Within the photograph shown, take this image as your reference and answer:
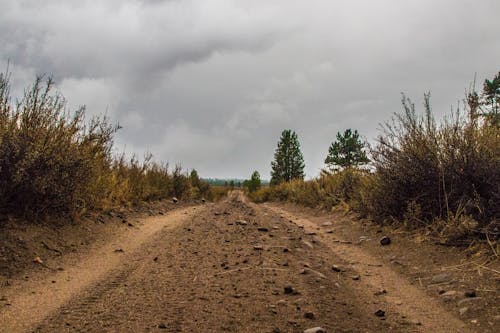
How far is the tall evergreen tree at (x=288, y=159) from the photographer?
49.8 metres

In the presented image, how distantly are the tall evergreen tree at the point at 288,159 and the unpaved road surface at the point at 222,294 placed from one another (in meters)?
43.7

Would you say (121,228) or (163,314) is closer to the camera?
(163,314)

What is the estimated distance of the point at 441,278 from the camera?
4.61 m

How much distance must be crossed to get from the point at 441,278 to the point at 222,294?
278 centimetres

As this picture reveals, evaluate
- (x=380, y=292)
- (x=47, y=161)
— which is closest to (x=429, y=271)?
(x=380, y=292)

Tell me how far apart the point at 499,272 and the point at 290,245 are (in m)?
2.94

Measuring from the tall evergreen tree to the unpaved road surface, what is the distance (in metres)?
43.7

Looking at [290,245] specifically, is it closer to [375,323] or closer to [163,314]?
[375,323]

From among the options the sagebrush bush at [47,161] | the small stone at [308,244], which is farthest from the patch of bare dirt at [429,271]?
the sagebrush bush at [47,161]

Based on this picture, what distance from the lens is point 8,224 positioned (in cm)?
576

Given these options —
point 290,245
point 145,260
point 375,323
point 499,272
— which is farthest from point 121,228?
point 499,272

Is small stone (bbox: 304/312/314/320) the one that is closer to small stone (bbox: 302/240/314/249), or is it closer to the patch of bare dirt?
the patch of bare dirt

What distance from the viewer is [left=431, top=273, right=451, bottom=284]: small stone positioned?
455 cm

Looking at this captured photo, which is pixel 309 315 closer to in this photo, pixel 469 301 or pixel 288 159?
pixel 469 301
